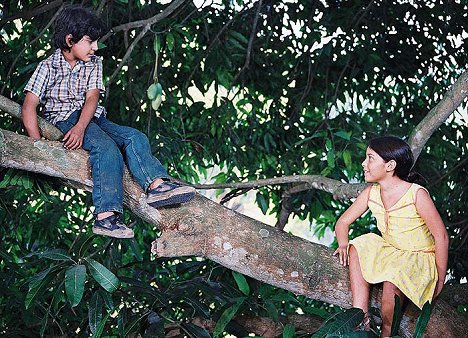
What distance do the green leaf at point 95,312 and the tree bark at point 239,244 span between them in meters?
0.38

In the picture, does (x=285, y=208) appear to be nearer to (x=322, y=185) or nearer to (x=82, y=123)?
(x=322, y=185)

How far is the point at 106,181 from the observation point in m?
2.55

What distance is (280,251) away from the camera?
2.55 m

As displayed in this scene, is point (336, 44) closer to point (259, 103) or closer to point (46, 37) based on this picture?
point (259, 103)

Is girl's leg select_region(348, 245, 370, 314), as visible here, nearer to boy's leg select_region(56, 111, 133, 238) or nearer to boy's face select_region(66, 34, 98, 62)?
boy's leg select_region(56, 111, 133, 238)

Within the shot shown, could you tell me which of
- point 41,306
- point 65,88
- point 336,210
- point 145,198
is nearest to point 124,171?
point 145,198

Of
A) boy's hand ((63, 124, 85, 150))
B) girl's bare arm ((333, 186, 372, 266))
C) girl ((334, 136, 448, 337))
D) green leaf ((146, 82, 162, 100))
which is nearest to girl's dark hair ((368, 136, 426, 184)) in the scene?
girl ((334, 136, 448, 337))

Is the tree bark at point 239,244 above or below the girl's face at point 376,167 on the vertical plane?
below

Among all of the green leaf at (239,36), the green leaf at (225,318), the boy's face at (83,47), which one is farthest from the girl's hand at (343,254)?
the green leaf at (239,36)

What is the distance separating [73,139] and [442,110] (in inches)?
46.9

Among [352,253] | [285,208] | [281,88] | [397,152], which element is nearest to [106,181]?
[352,253]

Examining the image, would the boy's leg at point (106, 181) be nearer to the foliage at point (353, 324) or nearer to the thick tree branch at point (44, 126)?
the thick tree branch at point (44, 126)

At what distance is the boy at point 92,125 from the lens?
257 cm

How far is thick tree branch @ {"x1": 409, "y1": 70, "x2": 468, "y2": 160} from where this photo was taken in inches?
110
